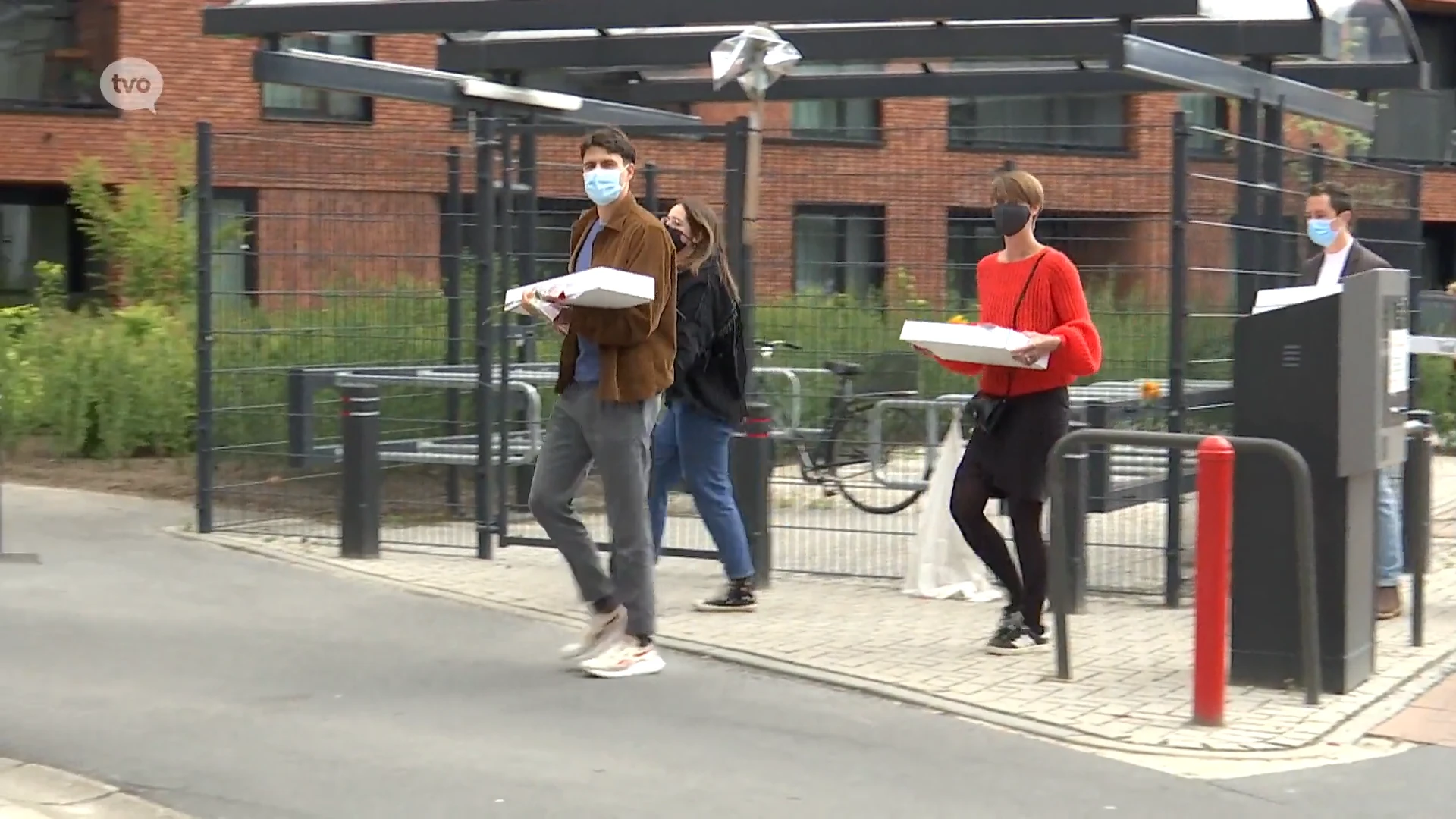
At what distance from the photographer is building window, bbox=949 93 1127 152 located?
13.4 meters

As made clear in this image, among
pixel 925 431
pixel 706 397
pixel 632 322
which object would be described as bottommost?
pixel 925 431

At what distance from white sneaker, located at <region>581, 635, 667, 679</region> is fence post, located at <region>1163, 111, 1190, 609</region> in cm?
272

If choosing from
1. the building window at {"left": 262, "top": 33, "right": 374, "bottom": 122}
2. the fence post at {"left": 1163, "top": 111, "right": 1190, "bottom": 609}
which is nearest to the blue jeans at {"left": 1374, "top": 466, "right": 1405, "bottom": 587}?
the fence post at {"left": 1163, "top": 111, "right": 1190, "bottom": 609}

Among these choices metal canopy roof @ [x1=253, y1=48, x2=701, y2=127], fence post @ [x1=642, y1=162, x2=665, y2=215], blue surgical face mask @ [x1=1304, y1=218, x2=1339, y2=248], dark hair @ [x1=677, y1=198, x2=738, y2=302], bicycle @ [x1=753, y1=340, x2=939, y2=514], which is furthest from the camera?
metal canopy roof @ [x1=253, y1=48, x2=701, y2=127]

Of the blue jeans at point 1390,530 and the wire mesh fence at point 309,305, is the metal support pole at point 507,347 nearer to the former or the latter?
the wire mesh fence at point 309,305

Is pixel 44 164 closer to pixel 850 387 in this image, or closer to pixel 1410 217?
pixel 850 387

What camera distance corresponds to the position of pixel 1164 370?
32.2 ft

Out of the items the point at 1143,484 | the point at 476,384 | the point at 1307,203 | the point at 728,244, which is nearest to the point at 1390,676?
the point at 1143,484

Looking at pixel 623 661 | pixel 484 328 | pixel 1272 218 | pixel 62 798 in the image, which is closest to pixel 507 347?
pixel 484 328

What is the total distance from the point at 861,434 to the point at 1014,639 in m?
2.80

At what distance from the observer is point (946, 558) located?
9.65 meters

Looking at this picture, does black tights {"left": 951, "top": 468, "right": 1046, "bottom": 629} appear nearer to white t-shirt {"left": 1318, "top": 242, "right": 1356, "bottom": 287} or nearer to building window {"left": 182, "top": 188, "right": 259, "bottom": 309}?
white t-shirt {"left": 1318, "top": 242, "right": 1356, "bottom": 287}

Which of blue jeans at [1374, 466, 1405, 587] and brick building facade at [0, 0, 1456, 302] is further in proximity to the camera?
brick building facade at [0, 0, 1456, 302]

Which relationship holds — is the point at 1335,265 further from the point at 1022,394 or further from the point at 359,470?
the point at 359,470
